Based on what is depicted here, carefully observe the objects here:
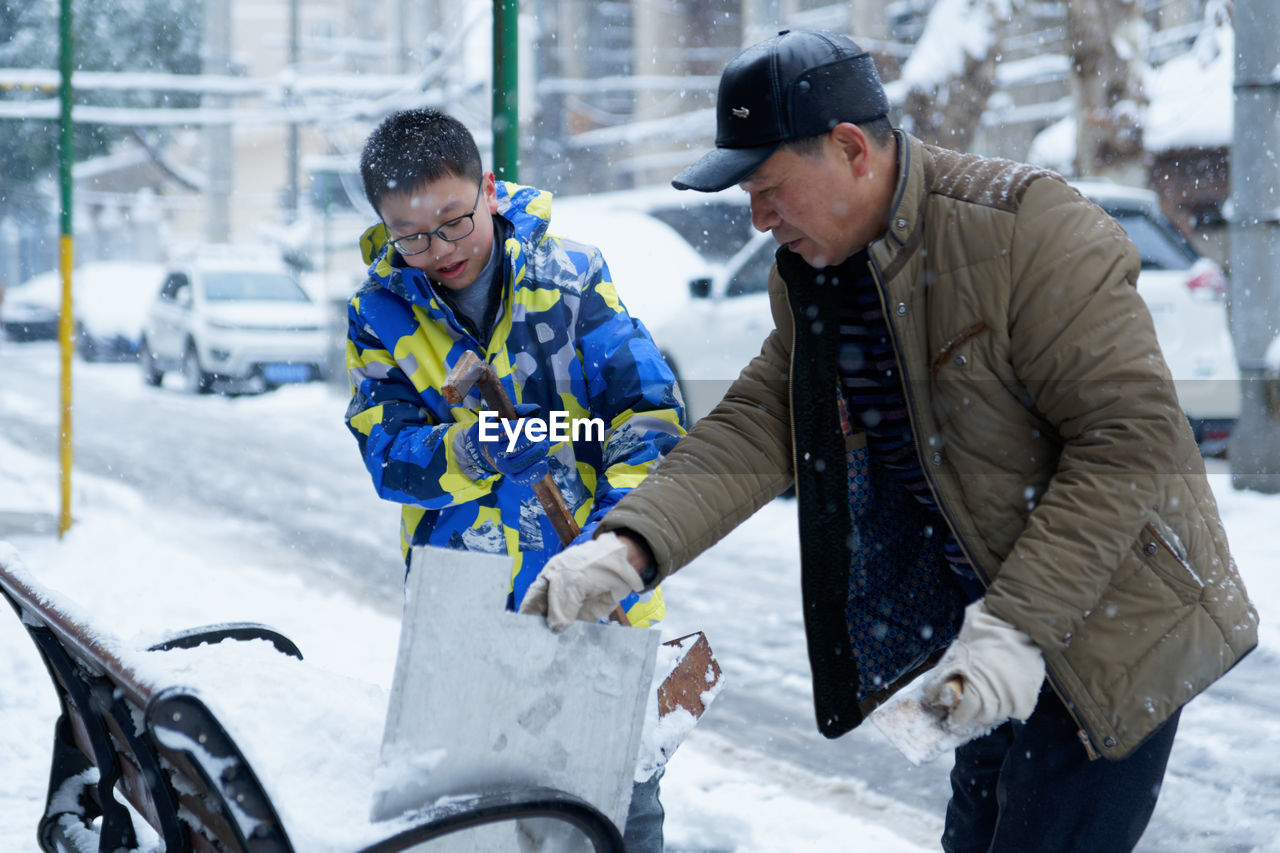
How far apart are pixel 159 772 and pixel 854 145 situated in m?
1.48

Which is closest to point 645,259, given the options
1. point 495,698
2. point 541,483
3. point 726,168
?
point 541,483

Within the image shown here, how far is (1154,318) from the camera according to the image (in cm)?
801

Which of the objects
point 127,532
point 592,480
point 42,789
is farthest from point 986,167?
point 127,532

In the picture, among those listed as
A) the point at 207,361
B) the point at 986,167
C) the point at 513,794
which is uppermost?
the point at 986,167

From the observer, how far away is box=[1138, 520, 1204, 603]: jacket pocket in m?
1.84

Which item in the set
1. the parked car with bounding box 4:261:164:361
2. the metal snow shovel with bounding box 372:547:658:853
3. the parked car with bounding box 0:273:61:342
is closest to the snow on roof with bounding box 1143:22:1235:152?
the metal snow shovel with bounding box 372:547:658:853

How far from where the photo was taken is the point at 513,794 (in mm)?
1750

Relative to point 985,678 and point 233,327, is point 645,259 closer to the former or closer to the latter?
point 985,678

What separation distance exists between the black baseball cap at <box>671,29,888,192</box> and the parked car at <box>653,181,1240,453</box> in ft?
18.3

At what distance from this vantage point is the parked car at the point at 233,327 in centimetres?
1638

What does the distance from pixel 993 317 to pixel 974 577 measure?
1.68 feet

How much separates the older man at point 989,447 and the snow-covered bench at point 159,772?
0.30 meters

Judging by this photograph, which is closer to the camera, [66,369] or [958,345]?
[958,345]

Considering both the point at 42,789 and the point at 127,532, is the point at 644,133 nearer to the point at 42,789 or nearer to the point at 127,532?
the point at 127,532
